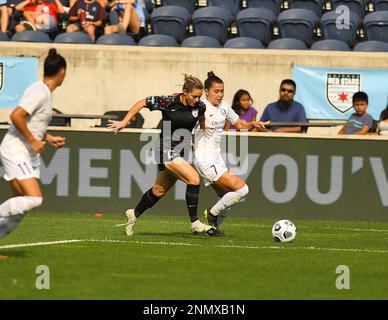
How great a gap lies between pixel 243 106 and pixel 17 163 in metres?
8.62

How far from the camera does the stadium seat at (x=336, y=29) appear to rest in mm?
22438

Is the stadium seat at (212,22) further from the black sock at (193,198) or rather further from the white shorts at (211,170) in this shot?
the black sock at (193,198)

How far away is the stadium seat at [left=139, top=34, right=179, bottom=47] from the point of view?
2189 centimetres

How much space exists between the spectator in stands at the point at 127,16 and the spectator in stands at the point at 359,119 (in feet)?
16.8

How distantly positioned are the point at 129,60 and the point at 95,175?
3570 millimetres

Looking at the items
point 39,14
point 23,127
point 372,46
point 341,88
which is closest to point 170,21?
point 39,14

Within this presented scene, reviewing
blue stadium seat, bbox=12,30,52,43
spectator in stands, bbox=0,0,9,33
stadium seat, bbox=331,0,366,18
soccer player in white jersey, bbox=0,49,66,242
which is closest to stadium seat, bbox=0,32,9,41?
blue stadium seat, bbox=12,30,52,43

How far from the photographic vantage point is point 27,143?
11219mm

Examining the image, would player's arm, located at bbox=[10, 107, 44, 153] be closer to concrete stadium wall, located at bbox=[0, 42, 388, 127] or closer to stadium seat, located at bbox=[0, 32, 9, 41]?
concrete stadium wall, located at bbox=[0, 42, 388, 127]

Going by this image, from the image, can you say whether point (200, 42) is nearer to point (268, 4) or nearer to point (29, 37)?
point (268, 4)

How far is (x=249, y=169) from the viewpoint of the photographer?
18.7 metres
